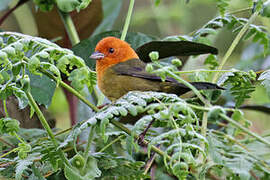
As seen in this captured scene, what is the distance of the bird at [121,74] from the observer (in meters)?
1.65

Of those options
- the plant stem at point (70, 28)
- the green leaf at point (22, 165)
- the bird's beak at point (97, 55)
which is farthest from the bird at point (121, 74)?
the green leaf at point (22, 165)

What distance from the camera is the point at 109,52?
6.57 ft

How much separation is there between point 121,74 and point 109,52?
0.19 metres

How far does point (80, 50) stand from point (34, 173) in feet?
2.32

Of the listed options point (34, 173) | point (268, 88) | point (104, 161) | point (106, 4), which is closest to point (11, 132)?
point (34, 173)

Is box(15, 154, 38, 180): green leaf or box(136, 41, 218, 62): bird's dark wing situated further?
box(136, 41, 218, 62): bird's dark wing

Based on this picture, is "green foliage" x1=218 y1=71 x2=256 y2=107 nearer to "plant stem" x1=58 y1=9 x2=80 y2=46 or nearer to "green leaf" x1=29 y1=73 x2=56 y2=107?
"green leaf" x1=29 y1=73 x2=56 y2=107

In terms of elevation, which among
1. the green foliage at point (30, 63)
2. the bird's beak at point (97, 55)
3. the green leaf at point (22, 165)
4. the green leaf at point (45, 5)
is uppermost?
the green leaf at point (45, 5)

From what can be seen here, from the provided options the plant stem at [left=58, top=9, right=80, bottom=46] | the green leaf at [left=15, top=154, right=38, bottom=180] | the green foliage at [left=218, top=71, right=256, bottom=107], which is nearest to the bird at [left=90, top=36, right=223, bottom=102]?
the plant stem at [left=58, top=9, right=80, bottom=46]

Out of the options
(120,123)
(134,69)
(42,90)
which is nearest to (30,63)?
(120,123)

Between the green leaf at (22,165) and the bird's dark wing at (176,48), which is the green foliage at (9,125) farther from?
the bird's dark wing at (176,48)

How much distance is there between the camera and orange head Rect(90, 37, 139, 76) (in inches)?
75.9

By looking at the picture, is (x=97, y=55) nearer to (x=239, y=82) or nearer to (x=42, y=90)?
(x=42, y=90)

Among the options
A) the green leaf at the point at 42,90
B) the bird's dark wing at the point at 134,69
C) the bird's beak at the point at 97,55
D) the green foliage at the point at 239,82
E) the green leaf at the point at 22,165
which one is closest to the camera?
the green leaf at the point at 22,165
